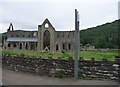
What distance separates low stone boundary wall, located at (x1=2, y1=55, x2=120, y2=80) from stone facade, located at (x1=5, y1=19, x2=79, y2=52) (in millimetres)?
18378

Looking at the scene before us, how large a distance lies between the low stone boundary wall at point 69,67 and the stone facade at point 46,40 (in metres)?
18.4

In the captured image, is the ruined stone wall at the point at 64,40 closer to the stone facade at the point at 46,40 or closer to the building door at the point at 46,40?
the stone facade at the point at 46,40

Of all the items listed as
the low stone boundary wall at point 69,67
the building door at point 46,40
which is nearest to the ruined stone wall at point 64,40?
the building door at point 46,40

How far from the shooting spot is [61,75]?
7383 millimetres

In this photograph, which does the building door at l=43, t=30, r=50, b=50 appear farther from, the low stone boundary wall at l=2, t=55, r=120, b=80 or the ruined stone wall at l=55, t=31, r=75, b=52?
the low stone boundary wall at l=2, t=55, r=120, b=80

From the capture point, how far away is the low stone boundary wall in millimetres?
6641

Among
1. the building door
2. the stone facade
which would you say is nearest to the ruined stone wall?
the stone facade

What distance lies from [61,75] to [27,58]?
3.41 metres

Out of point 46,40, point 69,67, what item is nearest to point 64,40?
point 46,40

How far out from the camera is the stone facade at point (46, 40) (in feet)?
90.9

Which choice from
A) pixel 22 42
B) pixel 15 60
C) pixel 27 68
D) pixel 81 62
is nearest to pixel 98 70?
pixel 81 62

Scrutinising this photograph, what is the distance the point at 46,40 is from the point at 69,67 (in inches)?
872

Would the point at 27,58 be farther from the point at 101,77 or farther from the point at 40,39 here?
the point at 40,39

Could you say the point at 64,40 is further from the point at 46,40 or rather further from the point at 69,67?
the point at 69,67
